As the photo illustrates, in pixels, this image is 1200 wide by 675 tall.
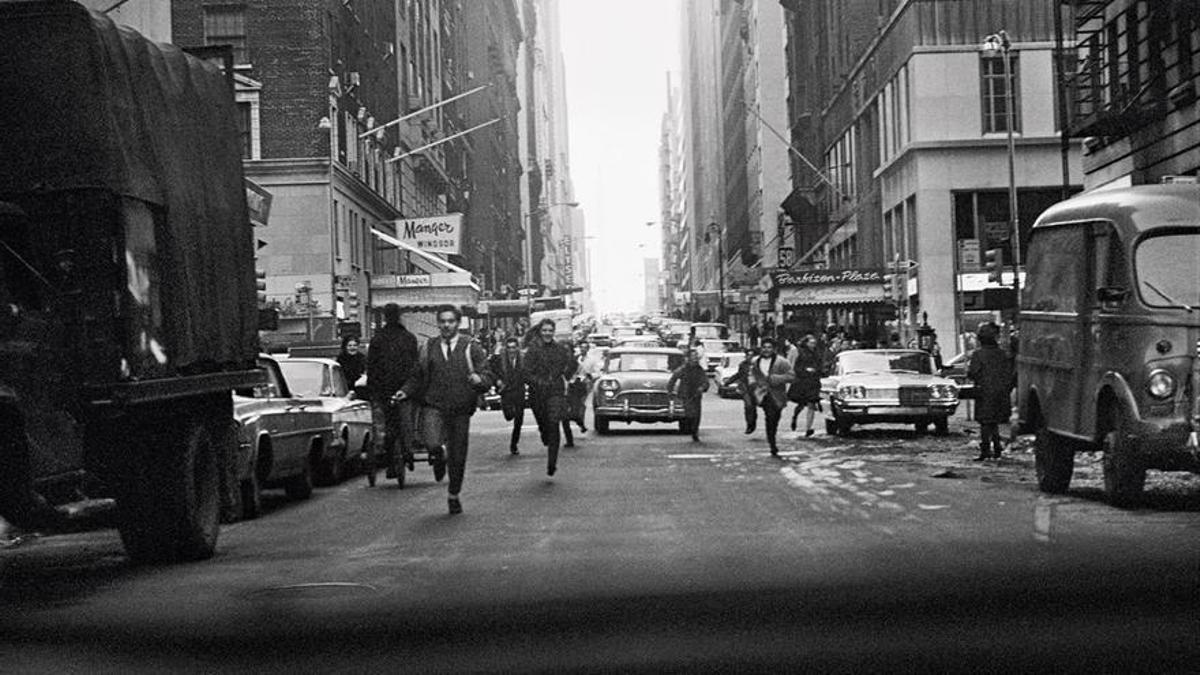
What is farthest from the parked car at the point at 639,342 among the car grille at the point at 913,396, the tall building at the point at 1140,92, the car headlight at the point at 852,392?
→ the tall building at the point at 1140,92

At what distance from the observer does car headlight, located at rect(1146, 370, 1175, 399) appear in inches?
534

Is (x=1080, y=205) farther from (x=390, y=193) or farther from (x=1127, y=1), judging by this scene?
(x=390, y=193)

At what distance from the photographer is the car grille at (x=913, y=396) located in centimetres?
2700

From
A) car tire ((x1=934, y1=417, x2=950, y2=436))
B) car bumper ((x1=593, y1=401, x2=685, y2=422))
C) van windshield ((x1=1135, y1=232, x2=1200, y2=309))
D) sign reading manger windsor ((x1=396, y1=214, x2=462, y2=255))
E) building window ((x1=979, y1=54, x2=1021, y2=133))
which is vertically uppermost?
building window ((x1=979, y1=54, x2=1021, y2=133))

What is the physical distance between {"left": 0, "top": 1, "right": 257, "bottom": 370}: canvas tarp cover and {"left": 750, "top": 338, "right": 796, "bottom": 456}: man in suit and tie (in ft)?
38.7

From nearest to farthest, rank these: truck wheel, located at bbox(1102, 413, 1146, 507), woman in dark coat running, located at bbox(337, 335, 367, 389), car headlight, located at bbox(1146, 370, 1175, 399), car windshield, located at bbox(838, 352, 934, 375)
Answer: car headlight, located at bbox(1146, 370, 1175, 399) < truck wheel, located at bbox(1102, 413, 1146, 507) < woman in dark coat running, located at bbox(337, 335, 367, 389) < car windshield, located at bbox(838, 352, 934, 375)

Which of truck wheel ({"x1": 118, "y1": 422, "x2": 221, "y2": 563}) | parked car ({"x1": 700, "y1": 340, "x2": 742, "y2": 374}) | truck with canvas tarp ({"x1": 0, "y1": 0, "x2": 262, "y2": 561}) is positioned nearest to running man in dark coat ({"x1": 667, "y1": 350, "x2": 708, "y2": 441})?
truck with canvas tarp ({"x1": 0, "y1": 0, "x2": 262, "y2": 561})

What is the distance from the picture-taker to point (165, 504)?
35.3ft

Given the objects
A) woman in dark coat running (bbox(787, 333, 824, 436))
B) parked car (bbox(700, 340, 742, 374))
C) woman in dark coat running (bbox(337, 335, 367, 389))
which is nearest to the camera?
woman in dark coat running (bbox(337, 335, 367, 389))

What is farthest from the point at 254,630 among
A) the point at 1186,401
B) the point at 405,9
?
the point at 405,9

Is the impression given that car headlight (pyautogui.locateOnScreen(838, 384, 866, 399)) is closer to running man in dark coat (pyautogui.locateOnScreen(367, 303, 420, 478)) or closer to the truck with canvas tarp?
running man in dark coat (pyautogui.locateOnScreen(367, 303, 420, 478))

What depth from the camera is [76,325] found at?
9.65 m

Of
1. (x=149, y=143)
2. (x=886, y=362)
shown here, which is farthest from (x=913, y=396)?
(x=149, y=143)

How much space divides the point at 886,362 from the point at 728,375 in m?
24.3
